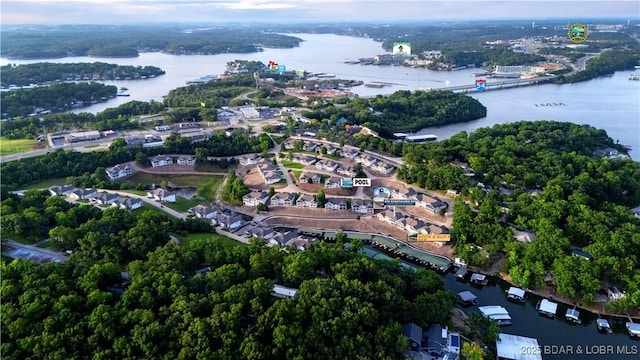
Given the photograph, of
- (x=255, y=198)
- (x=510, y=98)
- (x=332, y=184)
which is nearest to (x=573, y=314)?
(x=332, y=184)

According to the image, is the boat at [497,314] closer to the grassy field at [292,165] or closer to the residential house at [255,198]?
the residential house at [255,198]

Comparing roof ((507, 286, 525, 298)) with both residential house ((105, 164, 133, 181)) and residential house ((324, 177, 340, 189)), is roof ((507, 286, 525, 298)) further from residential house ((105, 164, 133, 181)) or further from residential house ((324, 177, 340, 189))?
residential house ((105, 164, 133, 181))

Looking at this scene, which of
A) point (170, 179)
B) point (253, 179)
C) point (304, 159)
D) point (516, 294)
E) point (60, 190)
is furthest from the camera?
point (304, 159)

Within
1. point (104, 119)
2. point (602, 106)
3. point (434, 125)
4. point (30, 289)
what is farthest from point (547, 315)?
point (602, 106)

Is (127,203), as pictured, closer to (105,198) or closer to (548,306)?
(105,198)

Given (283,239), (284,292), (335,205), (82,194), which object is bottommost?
(283,239)

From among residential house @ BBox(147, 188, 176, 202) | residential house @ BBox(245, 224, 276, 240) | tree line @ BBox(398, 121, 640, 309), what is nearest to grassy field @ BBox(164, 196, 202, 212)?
residential house @ BBox(147, 188, 176, 202)

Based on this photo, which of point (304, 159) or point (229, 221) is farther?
point (304, 159)

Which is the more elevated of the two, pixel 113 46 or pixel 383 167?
pixel 113 46
